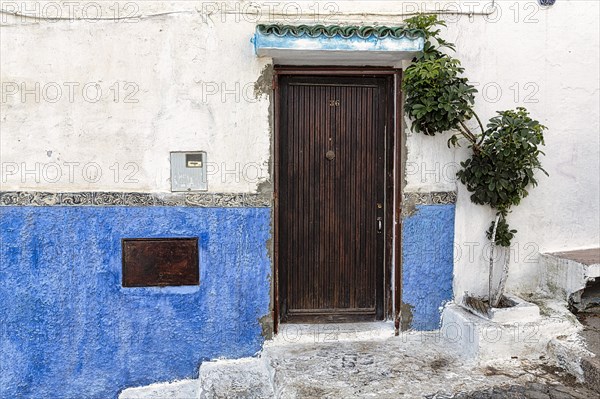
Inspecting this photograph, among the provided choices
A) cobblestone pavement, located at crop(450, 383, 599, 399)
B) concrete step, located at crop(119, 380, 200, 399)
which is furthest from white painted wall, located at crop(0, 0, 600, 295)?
concrete step, located at crop(119, 380, 200, 399)

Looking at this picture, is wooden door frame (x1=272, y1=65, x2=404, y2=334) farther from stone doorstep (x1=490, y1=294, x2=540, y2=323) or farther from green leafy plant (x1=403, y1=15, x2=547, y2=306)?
stone doorstep (x1=490, y1=294, x2=540, y2=323)

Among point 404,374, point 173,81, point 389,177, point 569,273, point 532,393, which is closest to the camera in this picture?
point 532,393

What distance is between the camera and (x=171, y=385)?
4.84 meters

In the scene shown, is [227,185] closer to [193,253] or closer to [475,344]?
[193,253]

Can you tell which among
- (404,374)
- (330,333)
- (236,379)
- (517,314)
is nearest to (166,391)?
(236,379)

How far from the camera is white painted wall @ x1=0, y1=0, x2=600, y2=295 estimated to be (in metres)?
4.61

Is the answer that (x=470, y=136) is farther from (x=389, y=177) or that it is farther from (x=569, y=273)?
(x=569, y=273)

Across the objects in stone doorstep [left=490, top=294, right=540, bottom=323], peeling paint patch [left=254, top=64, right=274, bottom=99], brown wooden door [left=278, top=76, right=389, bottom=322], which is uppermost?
peeling paint patch [left=254, top=64, right=274, bottom=99]

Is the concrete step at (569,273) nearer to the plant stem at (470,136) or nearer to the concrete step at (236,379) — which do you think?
the plant stem at (470,136)

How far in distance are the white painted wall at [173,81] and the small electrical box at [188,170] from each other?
0.07 metres

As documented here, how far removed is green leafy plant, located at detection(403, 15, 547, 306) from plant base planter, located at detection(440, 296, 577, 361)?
19 centimetres

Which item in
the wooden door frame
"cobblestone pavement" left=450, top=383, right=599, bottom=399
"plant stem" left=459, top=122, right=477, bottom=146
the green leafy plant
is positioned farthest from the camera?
the wooden door frame

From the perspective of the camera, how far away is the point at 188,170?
4.72m

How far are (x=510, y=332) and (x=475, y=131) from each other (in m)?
1.66
